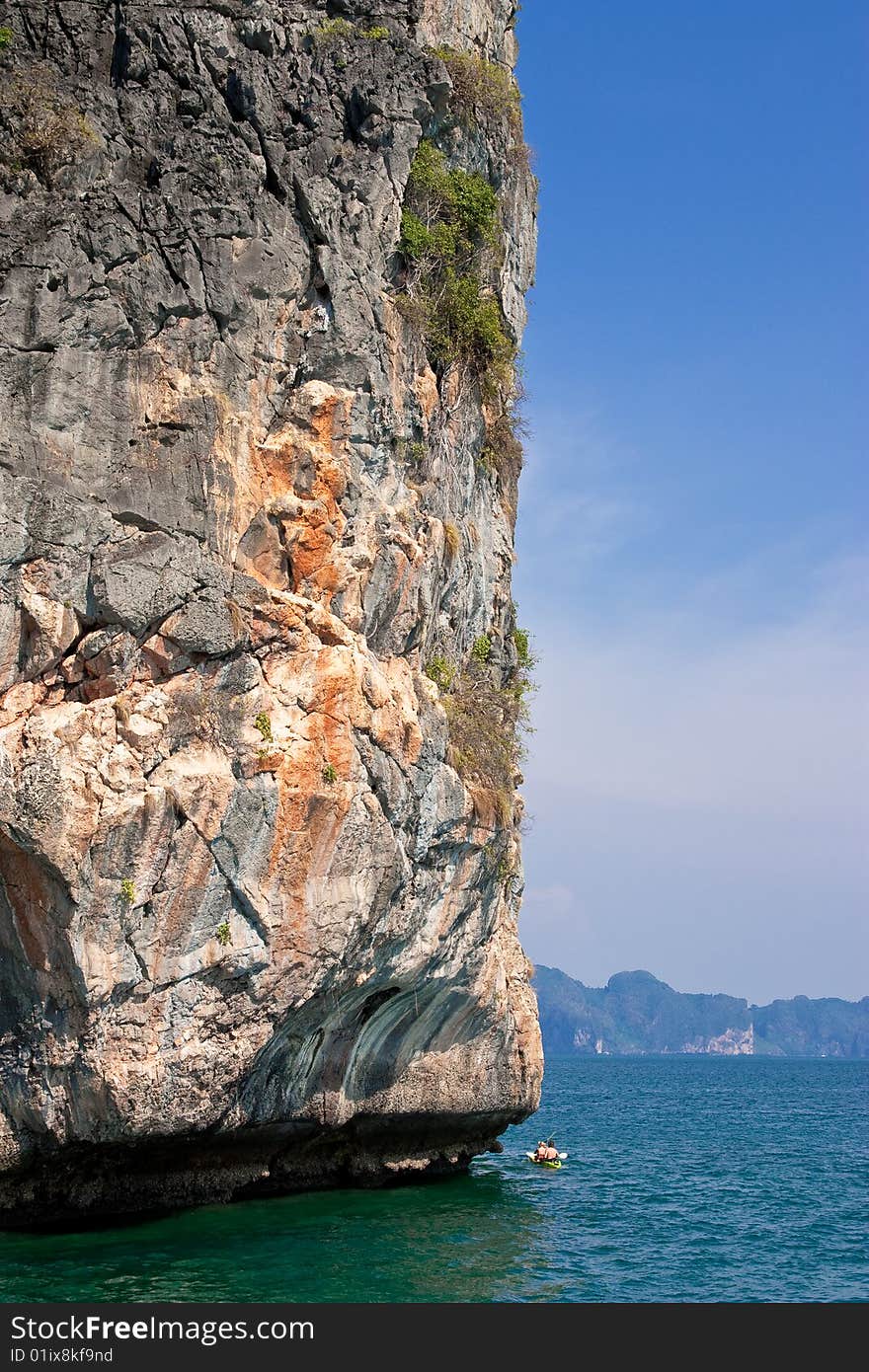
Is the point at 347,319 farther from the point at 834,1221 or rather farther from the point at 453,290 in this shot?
the point at 834,1221

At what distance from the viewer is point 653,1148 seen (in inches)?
1390

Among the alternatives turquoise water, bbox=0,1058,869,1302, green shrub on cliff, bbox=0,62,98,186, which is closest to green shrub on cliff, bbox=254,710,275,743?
turquoise water, bbox=0,1058,869,1302

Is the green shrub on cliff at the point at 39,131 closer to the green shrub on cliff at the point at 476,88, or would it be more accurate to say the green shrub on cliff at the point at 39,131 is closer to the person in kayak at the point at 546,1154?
the green shrub on cliff at the point at 476,88

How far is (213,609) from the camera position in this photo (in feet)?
54.2

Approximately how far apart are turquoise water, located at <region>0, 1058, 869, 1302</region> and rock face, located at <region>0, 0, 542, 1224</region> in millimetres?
1523

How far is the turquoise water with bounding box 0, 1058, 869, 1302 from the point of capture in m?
15.4

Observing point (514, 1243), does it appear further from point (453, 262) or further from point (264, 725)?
point (453, 262)

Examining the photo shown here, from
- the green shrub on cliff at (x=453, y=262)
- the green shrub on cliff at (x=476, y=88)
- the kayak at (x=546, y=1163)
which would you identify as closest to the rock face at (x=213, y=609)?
the green shrub on cliff at (x=453, y=262)

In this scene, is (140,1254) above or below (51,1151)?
below

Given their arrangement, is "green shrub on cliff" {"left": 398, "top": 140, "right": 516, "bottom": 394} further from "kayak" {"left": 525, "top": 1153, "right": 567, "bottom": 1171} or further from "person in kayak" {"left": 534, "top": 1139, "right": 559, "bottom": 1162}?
"kayak" {"left": 525, "top": 1153, "right": 567, "bottom": 1171}

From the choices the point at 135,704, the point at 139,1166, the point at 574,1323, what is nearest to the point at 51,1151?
the point at 139,1166

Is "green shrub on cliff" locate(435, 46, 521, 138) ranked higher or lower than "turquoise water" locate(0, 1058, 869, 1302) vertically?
higher

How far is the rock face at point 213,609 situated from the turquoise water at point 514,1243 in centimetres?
152

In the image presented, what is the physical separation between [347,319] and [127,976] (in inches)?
408
